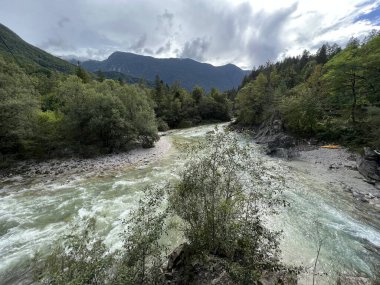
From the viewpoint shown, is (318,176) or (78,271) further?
(318,176)

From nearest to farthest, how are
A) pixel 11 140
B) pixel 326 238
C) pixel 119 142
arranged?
pixel 326 238 < pixel 11 140 < pixel 119 142

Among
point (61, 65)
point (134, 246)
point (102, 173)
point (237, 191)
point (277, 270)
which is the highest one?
point (61, 65)

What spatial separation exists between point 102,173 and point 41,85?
171 feet

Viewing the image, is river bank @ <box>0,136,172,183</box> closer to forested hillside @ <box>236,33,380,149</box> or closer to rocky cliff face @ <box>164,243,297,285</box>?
rocky cliff face @ <box>164,243,297,285</box>

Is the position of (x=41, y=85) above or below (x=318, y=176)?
above

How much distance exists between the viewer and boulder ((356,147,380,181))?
21.9 m

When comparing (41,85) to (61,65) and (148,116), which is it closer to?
(148,116)

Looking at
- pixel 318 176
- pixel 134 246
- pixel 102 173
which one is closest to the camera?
pixel 134 246

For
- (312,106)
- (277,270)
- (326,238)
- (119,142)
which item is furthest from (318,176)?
(119,142)

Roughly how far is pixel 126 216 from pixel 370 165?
2263 centimetres

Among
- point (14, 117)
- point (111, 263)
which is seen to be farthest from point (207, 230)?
point (14, 117)

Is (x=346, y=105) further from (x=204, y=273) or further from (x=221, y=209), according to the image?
(x=204, y=273)

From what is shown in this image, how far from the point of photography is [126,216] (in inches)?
606

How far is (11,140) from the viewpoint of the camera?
Answer: 2697 cm
